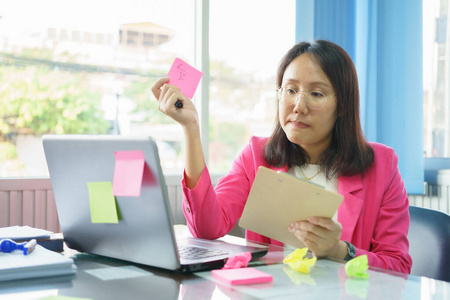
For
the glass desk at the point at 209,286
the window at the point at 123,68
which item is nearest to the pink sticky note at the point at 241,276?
the glass desk at the point at 209,286

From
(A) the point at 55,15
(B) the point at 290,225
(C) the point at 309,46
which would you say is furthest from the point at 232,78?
(B) the point at 290,225

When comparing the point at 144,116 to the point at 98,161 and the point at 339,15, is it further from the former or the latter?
the point at 98,161

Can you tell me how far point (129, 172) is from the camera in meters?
0.89

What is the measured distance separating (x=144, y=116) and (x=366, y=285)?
2.13 meters

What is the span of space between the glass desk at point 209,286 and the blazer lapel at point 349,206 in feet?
1.36

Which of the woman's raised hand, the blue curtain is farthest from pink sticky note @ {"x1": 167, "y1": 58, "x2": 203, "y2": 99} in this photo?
the blue curtain

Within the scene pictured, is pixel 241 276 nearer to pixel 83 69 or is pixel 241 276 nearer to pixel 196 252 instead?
pixel 196 252

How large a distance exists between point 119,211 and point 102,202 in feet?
0.14

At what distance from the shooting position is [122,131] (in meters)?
2.78

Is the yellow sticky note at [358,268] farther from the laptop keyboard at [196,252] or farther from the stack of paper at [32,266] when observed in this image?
the stack of paper at [32,266]

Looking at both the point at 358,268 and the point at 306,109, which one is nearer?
the point at 358,268

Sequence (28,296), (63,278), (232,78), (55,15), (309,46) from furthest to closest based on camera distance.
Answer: (232,78) < (55,15) < (309,46) < (63,278) < (28,296)

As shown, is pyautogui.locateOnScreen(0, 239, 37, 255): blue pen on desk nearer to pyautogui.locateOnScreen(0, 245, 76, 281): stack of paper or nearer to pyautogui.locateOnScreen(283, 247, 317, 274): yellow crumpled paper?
pyautogui.locateOnScreen(0, 245, 76, 281): stack of paper

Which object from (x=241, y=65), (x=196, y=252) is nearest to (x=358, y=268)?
(x=196, y=252)
